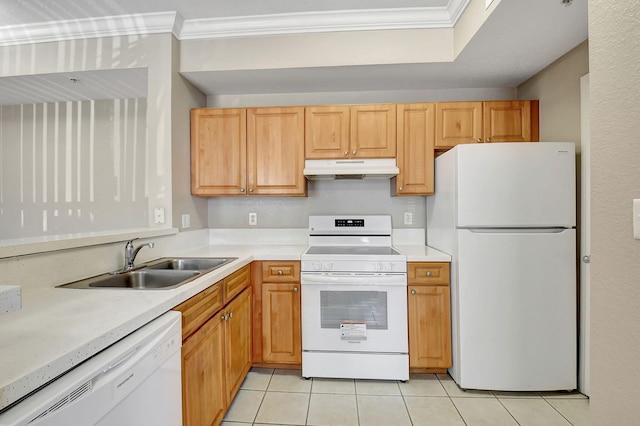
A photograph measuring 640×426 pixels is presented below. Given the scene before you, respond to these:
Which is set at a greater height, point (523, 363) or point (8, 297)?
point (8, 297)

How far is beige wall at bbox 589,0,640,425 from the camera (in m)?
0.77

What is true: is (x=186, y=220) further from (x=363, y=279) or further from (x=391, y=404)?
(x=391, y=404)

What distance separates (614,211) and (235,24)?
99.2 inches

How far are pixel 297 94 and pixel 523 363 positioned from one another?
8.93 feet

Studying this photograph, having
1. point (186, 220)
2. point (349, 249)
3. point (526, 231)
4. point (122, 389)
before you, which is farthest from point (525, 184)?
point (186, 220)

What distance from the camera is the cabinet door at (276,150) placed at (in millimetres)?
2480

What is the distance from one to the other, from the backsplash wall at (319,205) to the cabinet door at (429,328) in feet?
2.55

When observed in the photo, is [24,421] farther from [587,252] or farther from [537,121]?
[537,121]

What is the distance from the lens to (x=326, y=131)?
2.46m

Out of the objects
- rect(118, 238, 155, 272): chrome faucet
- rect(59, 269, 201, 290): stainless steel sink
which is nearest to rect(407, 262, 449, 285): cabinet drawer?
rect(59, 269, 201, 290): stainless steel sink

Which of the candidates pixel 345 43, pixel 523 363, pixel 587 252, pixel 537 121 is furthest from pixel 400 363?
pixel 345 43

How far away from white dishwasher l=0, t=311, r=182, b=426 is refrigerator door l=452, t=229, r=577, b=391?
5.83 feet

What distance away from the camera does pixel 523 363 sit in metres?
1.92

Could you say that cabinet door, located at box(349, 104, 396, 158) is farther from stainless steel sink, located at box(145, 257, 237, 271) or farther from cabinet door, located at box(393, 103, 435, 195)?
stainless steel sink, located at box(145, 257, 237, 271)
